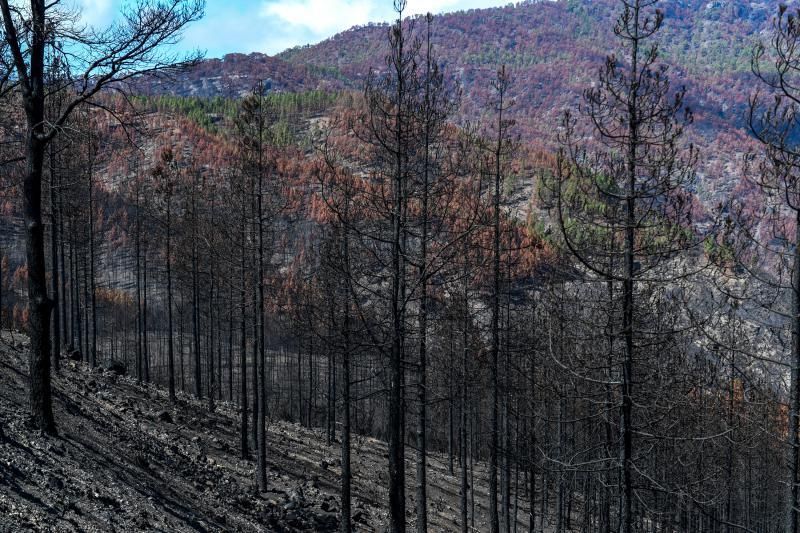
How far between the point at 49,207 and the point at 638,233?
2262 centimetres

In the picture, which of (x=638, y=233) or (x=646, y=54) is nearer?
(x=646, y=54)

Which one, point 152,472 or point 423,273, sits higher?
point 423,273

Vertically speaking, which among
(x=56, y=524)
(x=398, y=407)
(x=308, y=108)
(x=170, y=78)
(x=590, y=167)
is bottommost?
(x=56, y=524)

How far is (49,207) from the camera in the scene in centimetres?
2447

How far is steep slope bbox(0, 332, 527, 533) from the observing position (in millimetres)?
9453

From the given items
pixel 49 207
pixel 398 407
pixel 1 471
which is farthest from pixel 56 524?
pixel 49 207

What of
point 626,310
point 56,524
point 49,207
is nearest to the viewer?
point 56,524

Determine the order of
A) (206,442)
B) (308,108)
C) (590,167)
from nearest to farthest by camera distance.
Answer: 1. (590,167)
2. (206,442)
3. (308,108)

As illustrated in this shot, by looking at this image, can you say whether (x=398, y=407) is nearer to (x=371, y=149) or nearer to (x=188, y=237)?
(x=371, y=149)

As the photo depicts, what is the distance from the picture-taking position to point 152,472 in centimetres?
1447

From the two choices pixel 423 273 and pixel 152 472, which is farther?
pixel 152 472

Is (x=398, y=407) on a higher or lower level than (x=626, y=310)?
lower

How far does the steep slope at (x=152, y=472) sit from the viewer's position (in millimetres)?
9453

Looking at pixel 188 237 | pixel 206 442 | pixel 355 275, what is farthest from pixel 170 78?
pixel 188 237
